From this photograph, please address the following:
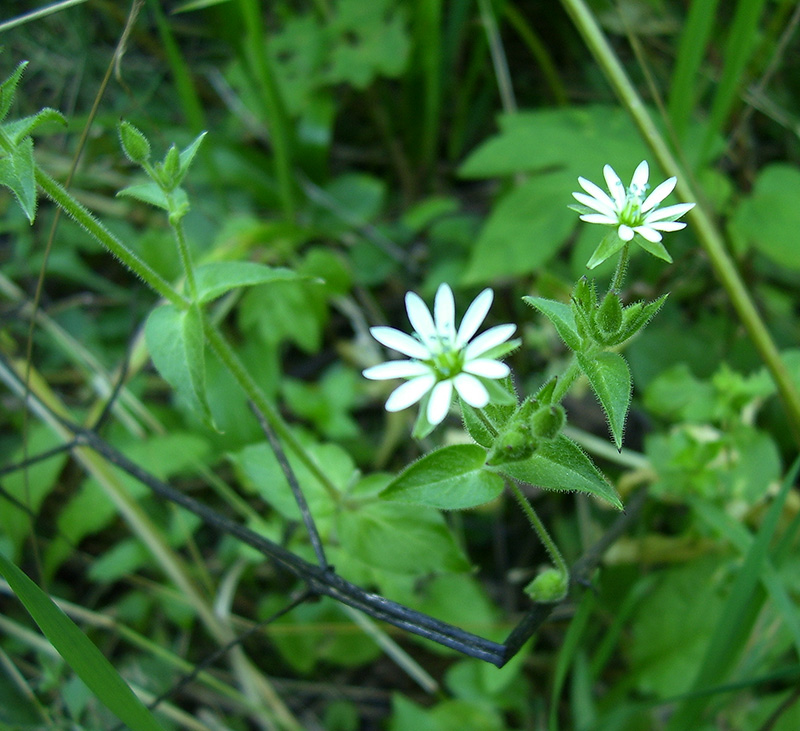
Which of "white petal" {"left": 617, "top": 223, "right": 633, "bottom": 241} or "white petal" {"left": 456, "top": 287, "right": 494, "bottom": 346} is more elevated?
"white petal" {"left": 617, "top": 223, "right": 633, "bottom": 241}

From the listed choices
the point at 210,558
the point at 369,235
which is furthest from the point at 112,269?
the point at 210,558

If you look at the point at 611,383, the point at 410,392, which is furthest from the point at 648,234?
the point at 410,392

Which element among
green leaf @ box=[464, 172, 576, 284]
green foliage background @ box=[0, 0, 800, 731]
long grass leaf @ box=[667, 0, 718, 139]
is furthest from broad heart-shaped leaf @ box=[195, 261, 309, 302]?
long grass leaf @ box=[667, 0, 718, 139]

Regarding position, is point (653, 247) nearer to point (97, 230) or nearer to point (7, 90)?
point (97, 230)

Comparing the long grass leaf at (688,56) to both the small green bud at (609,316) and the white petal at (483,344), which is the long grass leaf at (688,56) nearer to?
the small green bud at (609,316)

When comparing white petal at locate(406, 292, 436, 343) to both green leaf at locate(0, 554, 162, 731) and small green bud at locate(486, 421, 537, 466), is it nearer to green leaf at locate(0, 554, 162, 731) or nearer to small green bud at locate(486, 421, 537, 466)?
small green bud at locate(486, 421, 537, 466)
